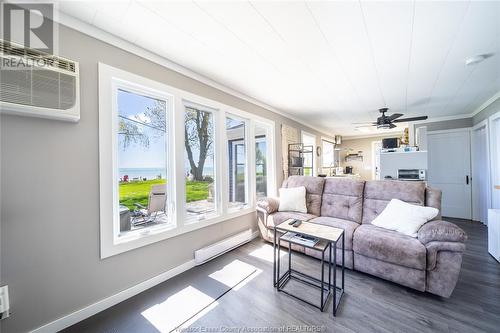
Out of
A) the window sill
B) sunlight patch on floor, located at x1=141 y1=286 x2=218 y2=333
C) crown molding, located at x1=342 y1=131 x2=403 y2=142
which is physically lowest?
sunlight patch on floor, located at x1=141 y1=286 x2=218 y2=333

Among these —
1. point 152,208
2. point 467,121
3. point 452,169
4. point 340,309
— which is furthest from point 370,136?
point 152,208

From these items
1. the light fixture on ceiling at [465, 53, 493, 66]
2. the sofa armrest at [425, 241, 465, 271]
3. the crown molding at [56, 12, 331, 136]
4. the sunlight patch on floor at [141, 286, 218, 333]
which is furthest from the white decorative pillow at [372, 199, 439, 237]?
the crown molding at [56, 12, 331, 136]

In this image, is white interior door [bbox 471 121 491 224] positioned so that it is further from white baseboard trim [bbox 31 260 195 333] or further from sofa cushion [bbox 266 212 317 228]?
white baseboard trim [bbox 31 260 195 333]

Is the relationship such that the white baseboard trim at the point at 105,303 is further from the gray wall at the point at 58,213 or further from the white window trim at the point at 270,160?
the white window trim at the point at 270,160

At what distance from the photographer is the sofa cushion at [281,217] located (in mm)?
2869

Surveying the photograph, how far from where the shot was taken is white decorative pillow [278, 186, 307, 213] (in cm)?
311

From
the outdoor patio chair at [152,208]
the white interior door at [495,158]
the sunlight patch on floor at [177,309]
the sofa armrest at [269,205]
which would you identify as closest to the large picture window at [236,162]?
the sofa armrest at [269,205]

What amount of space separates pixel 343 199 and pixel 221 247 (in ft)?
6.35

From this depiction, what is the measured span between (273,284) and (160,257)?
125 cm

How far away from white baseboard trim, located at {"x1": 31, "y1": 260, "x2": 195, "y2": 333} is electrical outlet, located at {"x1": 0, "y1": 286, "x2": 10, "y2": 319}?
25 centimetres

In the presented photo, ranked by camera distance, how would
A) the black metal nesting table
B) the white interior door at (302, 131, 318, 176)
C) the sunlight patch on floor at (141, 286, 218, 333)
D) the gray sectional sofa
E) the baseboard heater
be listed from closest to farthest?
1. the sunlight patch on floor at (141, 286, 218, 333)
2. the black metal nesting table
3. the gray sectional sofa
4. the baseboard heater
5. the white interior door at (302, 131, 318, 176)

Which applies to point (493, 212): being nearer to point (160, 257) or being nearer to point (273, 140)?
point (273, 140)

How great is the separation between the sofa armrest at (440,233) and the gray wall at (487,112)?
10.2ft

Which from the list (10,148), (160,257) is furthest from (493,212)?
(10,148)
